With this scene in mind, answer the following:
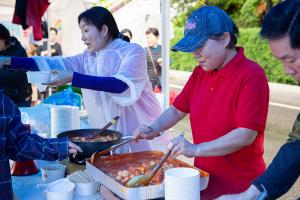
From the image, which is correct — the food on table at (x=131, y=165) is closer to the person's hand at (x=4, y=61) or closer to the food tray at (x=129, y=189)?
the food tray at (x=129, y=189)

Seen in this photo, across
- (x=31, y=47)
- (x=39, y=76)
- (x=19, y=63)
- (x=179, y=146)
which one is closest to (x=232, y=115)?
(x=179, y=146)

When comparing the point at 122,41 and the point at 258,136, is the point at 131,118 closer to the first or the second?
the point at 122,41

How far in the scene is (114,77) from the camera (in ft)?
7.83

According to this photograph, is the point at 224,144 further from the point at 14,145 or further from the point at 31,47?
the point at 31,47

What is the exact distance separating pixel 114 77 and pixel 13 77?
2307 mm

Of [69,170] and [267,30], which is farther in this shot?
[69,170]

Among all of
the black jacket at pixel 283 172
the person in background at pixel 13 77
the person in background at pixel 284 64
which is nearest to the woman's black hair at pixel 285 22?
the person in background at pixel 284 64

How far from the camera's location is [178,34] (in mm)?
15648

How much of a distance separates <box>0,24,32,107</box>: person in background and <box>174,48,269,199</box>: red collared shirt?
278 centimetres

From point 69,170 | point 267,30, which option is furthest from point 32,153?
point 267,30

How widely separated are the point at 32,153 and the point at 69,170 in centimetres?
48

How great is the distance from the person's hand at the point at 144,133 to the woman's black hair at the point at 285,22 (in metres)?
0.98

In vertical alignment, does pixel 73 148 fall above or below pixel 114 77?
below

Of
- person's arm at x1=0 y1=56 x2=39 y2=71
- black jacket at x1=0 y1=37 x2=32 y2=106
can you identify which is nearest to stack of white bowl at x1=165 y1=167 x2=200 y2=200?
person's arm at x1=0 y1=56 x2=39 y2=71
